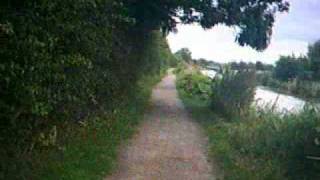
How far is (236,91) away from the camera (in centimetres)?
2278

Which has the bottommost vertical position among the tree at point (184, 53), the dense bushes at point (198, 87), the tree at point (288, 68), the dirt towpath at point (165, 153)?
the tree at point (184, 53)

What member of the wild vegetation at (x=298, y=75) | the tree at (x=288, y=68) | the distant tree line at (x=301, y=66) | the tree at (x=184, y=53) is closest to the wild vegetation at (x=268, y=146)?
the wild vegetation at (x=298, y=75)

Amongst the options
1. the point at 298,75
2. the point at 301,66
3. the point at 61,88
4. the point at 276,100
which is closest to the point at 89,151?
the point at 61,88

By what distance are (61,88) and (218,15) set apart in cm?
1429

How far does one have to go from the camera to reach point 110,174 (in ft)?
37.2

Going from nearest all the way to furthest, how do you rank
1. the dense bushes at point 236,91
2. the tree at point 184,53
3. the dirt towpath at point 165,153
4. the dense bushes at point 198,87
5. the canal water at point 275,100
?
the dirt towpath at point 165,153, the canal water at point 275,100, the dense bushes at point 236,91, the dense bushes at point 198,87, the tree at point 184,53

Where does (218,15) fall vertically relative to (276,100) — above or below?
above

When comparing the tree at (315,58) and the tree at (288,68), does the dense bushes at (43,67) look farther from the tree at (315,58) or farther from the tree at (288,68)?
the tree at (288,68)

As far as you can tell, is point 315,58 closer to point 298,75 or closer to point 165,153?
point 298,75

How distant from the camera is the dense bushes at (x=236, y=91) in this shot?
73.4 ft

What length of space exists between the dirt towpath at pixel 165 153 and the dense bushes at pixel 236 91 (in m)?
2.03

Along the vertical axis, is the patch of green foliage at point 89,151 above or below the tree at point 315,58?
below

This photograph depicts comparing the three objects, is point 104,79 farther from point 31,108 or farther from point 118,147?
point 31,108

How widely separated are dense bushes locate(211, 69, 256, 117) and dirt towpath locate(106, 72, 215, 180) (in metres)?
2.03
